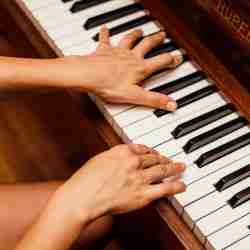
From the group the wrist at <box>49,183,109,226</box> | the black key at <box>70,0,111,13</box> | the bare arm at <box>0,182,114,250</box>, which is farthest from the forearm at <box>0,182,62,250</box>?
the black key at <box>70,0,111,13</box>

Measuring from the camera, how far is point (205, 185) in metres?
1.27

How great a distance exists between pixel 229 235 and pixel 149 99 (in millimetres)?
400

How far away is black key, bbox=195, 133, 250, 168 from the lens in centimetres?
130

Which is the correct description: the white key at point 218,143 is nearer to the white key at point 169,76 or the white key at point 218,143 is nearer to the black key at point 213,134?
the black key at point 213,134

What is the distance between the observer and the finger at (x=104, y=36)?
1480 millimetres

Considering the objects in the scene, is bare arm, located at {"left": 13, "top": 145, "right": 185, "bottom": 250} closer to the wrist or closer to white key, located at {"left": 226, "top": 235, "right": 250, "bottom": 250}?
the wrist

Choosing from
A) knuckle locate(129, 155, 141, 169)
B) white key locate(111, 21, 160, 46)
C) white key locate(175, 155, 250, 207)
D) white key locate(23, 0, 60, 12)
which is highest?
white key locate(23, 0, 60, 12)

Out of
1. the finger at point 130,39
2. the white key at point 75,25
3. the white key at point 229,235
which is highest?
the white key at point 75,25

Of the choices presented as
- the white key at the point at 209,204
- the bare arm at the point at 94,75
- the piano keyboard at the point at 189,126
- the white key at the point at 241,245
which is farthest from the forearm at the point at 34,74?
the white key at the point at 241,245

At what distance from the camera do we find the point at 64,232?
1112 mm

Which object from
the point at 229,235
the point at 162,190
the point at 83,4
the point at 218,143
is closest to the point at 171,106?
the point at 218,143

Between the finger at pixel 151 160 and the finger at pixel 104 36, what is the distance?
1.30 ft

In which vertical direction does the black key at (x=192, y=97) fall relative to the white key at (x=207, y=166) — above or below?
above

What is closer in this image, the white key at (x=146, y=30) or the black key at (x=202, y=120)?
the black key at (x=202, y=120)
